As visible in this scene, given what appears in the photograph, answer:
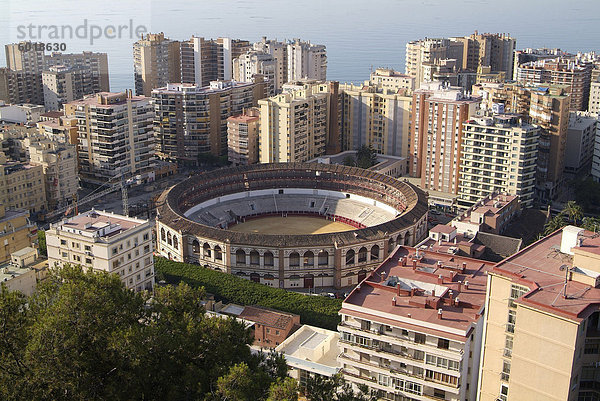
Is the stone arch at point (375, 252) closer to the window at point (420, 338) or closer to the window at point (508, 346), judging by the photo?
the window at point (420, 338)

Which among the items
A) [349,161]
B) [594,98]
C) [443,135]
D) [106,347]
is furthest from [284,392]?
[594,98]

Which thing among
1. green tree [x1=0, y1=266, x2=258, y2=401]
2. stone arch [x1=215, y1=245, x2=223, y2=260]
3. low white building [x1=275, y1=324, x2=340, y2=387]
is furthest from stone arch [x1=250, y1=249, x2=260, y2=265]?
green tree [x1=0, y1=266, x2=258, y2=401]

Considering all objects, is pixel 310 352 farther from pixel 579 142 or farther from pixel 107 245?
pixel 579 142

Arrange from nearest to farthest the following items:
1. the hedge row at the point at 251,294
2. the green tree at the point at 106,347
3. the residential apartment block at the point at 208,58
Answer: the green tree at the point at 106,347 → the hedge row at the point at 251,294 → the residential apartment block at the point at 208,58

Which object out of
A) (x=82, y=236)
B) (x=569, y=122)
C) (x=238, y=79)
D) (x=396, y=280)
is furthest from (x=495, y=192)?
(x=238, y=79)

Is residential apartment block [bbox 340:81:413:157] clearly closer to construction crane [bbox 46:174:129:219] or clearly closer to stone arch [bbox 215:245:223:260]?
construction crane [bbox 46:174:129:219]

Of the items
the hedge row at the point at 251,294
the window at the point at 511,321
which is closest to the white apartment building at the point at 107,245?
the hedge row at the point at 251,294
